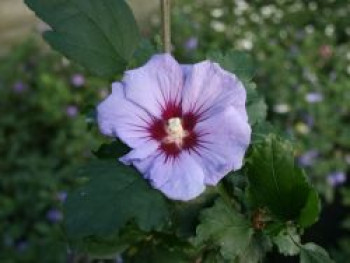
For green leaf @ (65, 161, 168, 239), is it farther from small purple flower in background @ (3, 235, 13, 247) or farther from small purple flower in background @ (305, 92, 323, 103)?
small purple flower in background @ (305, 92, 323, 103)

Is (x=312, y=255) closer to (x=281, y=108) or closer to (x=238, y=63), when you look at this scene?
(x=238, y=63)

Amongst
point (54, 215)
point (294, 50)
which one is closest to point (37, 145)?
point (54, 215)

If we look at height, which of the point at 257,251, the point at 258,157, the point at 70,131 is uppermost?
the point at 258,157

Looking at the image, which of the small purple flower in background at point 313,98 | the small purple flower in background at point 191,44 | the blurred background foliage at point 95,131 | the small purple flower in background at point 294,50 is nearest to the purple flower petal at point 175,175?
the blurred background foliage at point 95,131

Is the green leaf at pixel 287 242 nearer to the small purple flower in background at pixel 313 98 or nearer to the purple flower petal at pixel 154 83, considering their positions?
the purple flower petal at pixel 154 83

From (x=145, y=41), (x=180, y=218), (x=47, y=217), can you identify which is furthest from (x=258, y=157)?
(x=47, y=217)

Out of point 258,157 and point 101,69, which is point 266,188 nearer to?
point 258,157
